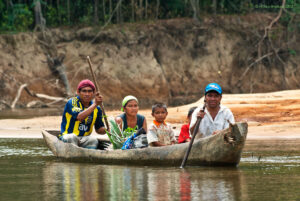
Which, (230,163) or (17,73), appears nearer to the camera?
(230,163)

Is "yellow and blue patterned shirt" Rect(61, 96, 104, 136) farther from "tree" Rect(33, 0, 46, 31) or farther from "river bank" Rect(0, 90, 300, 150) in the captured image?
"tree" Rect(33, 0, 46, 31)

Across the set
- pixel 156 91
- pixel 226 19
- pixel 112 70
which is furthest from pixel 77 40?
pixel 226 19

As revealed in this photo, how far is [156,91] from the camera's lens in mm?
28625

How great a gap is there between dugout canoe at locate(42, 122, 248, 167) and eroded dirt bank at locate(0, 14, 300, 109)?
16.7 metres

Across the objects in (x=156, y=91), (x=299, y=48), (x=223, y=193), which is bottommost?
(x=223, y=193)

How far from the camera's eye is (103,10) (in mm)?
29906

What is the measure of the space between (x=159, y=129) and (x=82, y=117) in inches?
53.5

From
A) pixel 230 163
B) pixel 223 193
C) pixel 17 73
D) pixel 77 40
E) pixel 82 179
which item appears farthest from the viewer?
pixel 77 40

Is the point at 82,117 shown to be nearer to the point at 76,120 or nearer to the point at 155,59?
the point at 76,120

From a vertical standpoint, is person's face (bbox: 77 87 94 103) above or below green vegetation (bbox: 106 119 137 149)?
above

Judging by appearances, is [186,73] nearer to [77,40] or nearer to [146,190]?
[77,40]

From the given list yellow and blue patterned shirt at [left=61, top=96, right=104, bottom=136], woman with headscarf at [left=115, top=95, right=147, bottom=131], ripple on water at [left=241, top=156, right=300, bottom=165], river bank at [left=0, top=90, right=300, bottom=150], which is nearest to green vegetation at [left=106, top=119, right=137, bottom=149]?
woman with headscarf at [left=115, top=95, right=147, bottom=131]

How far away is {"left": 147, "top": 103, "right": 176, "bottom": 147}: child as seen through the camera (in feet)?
29.8

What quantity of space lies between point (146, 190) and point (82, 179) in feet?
4.29
